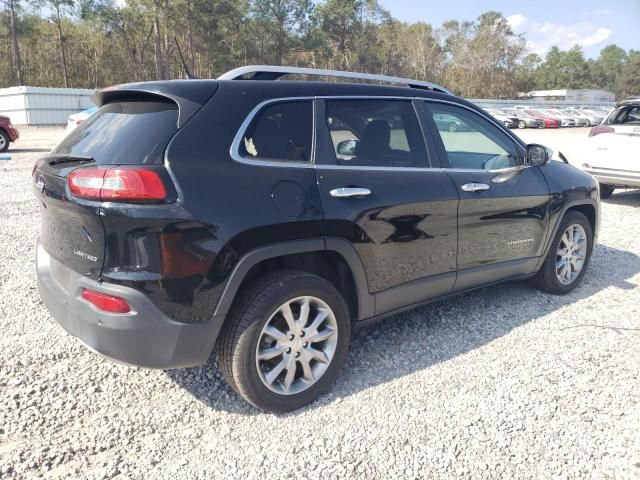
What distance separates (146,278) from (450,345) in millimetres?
2240

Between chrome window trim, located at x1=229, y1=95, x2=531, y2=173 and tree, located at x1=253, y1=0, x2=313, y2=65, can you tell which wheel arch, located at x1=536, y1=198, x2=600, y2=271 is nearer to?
chrome window trim, located at x1=229, y1=95, x2=531, y2=173

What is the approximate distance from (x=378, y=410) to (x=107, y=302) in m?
1.57

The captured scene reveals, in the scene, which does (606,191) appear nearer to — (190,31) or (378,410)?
(378,410)

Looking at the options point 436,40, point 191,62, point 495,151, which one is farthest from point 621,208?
point 436,40

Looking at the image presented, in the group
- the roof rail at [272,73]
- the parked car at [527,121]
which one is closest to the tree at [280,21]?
the parked car at [527,121]

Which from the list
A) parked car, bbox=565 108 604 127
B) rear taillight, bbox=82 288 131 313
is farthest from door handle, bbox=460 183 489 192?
parked car, bbox=565 108 604 127

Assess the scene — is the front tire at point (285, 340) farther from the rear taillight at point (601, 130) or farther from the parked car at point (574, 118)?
the parked car at point (574, 118)

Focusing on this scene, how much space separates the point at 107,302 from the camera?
2430mm

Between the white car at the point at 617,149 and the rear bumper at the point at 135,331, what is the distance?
792cm

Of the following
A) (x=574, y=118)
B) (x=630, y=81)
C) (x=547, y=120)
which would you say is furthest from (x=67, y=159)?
(x=630, y=81)

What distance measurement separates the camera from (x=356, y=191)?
2979 mm

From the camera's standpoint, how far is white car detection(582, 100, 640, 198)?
320 inches

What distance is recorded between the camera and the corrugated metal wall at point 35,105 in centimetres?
2942

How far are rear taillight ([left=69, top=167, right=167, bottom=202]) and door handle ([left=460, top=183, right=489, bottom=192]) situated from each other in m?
2.14
